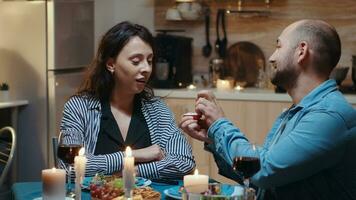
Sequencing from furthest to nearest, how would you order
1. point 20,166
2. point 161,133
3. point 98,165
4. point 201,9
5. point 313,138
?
point 201,9 < point 20,166 < point 161,133 < point 98,165 < point 313,138

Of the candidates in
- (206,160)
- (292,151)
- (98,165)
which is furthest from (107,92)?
(206,160)

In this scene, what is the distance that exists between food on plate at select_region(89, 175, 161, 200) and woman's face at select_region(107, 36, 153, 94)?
2.63 ft

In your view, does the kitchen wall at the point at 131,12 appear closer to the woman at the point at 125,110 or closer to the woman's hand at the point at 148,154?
the woman at the point at 125,110

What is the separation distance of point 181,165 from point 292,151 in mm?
799

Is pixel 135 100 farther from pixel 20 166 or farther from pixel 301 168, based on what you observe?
pixel 20 166

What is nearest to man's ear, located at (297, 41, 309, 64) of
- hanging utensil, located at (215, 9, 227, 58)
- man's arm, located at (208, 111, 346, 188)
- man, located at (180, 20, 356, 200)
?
man, located at (180, 20, 356, 200)

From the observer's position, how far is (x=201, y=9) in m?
4.73

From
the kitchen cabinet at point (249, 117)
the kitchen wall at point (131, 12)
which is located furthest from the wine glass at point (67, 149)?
the kitchen wall at point (131, 12)

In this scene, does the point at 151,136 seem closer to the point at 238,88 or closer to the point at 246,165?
the point at 246,165

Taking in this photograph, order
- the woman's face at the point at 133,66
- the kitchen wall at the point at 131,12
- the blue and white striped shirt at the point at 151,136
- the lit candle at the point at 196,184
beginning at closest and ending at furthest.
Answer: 1. the lit candle at the point at 196,184
2. the blue and white striped shirt at the point at 151,136
3. the woman's face at the point at 133,66
4. the kitchen wall at the point at 131,12

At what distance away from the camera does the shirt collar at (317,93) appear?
1.94 metres

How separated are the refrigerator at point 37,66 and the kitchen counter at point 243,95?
67 centimetres

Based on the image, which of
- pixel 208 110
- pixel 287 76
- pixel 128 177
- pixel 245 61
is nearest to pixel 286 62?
pixel 287 76

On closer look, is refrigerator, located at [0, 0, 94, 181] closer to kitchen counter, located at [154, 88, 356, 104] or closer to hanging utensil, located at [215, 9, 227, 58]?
kitchen counter, located at [154, 88, 356, 104]
